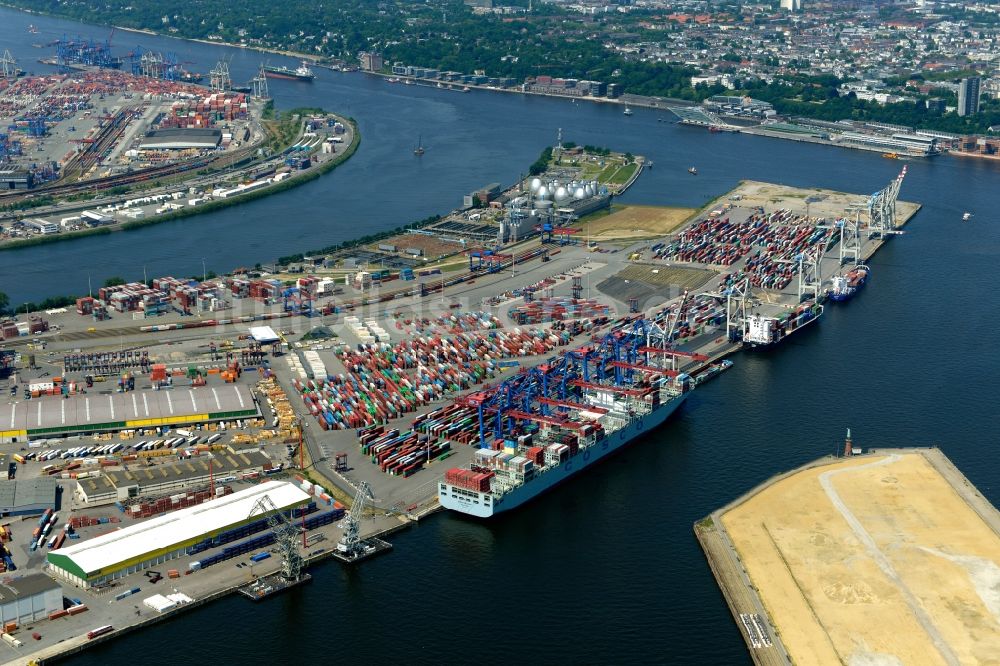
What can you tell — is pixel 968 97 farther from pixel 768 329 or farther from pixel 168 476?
pixel 168 476

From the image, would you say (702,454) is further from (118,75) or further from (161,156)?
(118,75)

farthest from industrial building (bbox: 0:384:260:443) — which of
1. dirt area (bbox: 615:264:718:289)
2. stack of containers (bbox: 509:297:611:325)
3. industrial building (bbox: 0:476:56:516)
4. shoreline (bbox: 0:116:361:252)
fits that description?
shoreline (bbox: 0:116:361:252)

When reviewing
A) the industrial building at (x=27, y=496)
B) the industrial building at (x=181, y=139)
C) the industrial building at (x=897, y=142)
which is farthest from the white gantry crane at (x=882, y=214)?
the industrial building at (x=27, y=496)

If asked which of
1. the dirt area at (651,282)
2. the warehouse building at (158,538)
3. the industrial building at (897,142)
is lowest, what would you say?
the warehouse building at (158,538)

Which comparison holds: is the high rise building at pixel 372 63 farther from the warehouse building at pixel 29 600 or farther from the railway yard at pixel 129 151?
the warehouse building at pixel 29 600

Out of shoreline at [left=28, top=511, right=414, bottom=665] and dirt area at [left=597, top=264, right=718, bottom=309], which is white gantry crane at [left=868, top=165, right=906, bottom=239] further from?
shoreline at [left=28, top=511, right=414, bottom=665]

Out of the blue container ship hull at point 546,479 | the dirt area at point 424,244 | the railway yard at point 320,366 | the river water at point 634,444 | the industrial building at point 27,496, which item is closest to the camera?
the river water at point 634,444
